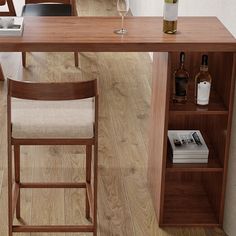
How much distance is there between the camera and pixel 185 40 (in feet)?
9.36

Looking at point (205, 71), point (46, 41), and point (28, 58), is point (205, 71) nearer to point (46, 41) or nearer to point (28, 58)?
point (46, 41)

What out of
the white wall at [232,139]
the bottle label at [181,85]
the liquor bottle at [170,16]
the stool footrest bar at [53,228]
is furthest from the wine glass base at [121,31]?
the stool footrest bar at [53,228]

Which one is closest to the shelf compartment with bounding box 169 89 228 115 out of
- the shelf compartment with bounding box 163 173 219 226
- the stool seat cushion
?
the shelf compartment with bounding box 163 173 219 226

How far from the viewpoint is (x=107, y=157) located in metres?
3.84

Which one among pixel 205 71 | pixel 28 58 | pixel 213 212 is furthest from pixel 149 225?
pixel 28 58

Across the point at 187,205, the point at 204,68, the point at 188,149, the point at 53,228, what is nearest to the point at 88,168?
the point at 53,228

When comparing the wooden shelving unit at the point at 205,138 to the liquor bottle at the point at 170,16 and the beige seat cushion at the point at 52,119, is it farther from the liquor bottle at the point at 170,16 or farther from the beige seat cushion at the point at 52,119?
the beige seat cushion at the point at 52,119

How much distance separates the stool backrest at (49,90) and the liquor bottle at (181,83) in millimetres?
449

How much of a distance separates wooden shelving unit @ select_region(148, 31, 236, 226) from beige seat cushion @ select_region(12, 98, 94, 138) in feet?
1.16

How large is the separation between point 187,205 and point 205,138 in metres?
0.34

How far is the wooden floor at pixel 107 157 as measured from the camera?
3.26 meters

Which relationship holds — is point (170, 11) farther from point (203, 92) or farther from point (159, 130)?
point (159, 130)

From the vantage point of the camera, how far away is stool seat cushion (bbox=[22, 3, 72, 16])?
488 centimetres

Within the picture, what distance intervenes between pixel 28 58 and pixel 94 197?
8.25ft
